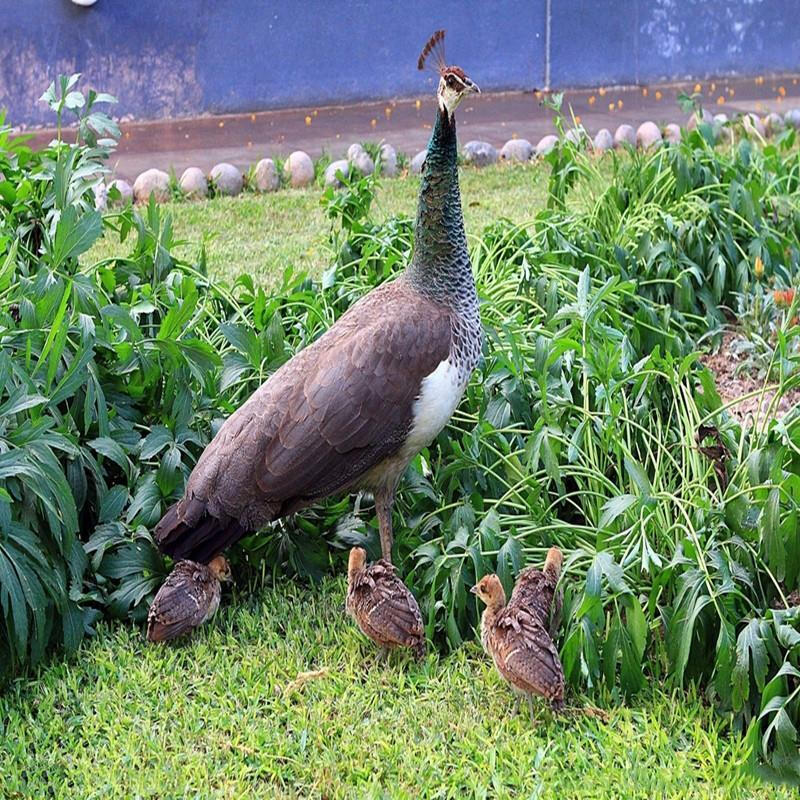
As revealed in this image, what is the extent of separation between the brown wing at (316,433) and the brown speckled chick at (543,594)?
2.13 ft

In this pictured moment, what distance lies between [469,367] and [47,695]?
178 cm

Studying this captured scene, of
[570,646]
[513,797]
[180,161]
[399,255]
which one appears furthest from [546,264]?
[180,161]

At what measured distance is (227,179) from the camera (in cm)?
928

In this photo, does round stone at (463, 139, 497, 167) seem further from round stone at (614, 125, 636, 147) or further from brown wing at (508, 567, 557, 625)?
brown wing at (508, 567, 557, 625)

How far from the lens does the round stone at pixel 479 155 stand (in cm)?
1022

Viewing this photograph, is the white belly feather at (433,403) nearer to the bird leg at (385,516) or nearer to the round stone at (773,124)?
the bird leg at (385,516)

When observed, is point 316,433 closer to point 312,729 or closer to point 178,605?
→ point 178,605

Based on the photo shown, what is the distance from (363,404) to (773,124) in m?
8.11

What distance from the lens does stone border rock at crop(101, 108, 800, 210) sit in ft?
29.2

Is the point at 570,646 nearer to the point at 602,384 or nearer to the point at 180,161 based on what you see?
the point at 602,384

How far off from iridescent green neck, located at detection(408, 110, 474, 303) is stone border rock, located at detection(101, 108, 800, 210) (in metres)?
3.71

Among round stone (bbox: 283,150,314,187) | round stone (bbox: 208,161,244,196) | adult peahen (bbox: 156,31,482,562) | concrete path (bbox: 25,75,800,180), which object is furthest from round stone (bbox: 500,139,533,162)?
adult peahen (bbox: 156,31,482,562)

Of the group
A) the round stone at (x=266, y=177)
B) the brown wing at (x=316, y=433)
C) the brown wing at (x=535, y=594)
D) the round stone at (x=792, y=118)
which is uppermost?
the round stone at (x=792, y=118)

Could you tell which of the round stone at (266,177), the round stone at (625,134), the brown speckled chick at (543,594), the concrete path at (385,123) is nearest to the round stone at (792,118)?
the concrete path at (385,123)
